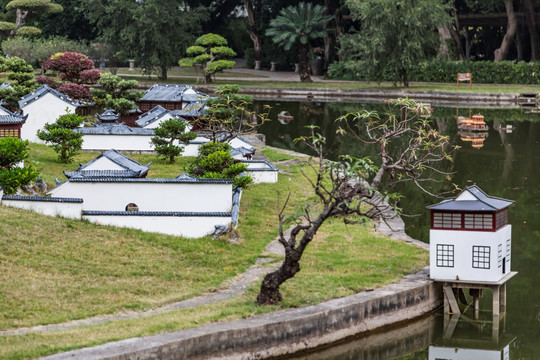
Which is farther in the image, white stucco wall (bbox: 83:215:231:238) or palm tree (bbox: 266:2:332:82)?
palm tree (bbox: 266:2:332:82)

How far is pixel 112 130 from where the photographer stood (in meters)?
41.6

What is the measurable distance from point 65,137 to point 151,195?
30.6 ft

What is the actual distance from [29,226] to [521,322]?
11611mm

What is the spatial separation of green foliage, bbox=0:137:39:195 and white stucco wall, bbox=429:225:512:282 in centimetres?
1064

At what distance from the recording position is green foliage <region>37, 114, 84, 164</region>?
35.3 meters

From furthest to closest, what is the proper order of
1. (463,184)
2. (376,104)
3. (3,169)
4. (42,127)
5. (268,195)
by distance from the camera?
(376,104) < (42,127) < (463,184) < (268,195) < (3,169)

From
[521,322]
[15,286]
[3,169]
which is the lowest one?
[521,322]

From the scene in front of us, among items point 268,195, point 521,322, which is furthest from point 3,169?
point 521,322

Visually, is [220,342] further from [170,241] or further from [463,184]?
[463,184]

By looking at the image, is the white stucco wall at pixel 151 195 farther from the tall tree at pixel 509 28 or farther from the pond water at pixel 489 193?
the tall tree at pixel 509 28

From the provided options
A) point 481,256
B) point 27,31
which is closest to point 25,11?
point 27,31

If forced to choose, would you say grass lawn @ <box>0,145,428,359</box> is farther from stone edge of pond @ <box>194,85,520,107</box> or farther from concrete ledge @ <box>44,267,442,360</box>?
stone edge of pond @ <box>194,85,520,107</box>

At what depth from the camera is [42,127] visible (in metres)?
41.9

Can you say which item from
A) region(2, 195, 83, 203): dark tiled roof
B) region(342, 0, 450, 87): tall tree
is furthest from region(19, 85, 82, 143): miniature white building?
region(342, 0, 450, 87): tall tree
